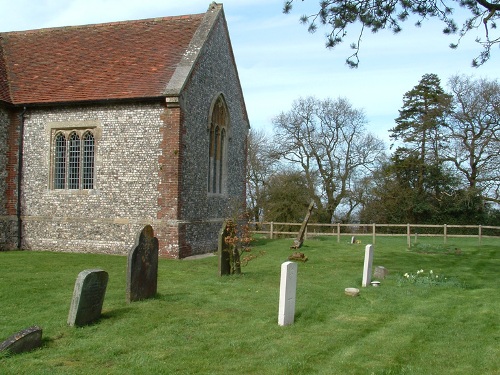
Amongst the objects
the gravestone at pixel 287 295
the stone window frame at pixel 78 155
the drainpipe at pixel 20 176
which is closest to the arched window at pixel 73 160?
the stone window frame at pixel 78 155

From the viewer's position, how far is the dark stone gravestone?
6.16m

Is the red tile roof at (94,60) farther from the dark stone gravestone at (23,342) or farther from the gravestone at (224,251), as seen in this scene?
the dark stone gravestone at (23,342)

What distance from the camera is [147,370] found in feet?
19.2

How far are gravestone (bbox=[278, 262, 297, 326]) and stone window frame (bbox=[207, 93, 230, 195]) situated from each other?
1200 centimetres

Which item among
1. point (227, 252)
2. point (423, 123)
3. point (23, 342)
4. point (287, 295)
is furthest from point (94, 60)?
point (423, 123)

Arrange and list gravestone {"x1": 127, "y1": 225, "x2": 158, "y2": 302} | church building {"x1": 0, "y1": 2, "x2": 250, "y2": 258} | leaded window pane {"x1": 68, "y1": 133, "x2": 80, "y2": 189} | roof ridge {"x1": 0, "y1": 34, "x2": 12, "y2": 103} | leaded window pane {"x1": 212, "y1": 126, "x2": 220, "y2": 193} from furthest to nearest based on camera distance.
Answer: leaded window pane {"x1": 212, "y1": 126, "x2": 220, "y2": 193} → roof ridge {"x1": 0, "y1": 34, "x2": 12, "y2": 103} → leaded window pane {"x1": 68, "y1": 133, "x2": 80, "y2": 189} → church building {"x1": 0, "y1": 2, "x2": 250, "y2": 258} → gravestone {"x1": 127, "y1": 225, "x2": 158, "y2": 302}

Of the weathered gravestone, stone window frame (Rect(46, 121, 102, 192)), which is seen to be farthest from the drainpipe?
the weathered gravestone

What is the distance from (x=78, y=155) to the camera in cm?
1834

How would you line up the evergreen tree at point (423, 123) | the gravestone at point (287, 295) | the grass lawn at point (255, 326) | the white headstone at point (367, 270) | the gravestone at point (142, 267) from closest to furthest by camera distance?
the grass lawn at point (255, 326) < the gravestone at point (287, 295) < the gravestone at point (142, 267) < the white headstone at point (367, 270) < the evergreen tree at point (423, 123)

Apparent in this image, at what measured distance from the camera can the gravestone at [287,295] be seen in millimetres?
7977

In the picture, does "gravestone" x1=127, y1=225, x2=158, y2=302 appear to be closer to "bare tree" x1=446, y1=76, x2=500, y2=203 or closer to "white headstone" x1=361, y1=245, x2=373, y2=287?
"white headstone" x1=361, y1=245, x2=373, y2=287

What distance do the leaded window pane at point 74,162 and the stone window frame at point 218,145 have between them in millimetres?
4744

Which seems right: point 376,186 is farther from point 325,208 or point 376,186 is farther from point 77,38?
point 77,38

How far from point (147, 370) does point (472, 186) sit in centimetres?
3464
